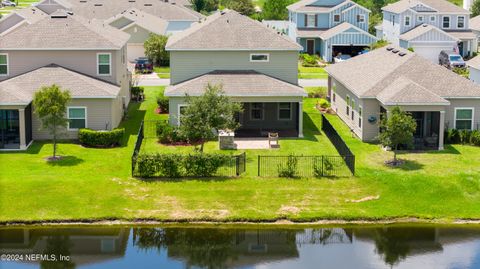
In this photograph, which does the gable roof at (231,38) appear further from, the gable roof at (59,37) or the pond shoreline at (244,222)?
the pond shoreline at (244,222)

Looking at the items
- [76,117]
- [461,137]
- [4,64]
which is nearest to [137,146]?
[76,117]

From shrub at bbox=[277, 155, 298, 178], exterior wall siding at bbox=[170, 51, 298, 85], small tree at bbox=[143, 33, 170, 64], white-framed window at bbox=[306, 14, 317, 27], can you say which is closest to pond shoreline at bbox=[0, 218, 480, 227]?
shrub at bbox=[277, 155, 298, 178]

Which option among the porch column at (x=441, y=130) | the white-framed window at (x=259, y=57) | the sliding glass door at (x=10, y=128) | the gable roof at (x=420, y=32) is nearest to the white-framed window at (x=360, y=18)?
the gable roof at (x=420, y=32)

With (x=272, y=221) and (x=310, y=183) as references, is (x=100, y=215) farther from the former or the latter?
(x=310, y=183)

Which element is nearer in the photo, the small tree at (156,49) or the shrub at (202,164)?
the shrub at (202,164)

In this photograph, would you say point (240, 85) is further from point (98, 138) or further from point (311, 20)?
point (311, 20)

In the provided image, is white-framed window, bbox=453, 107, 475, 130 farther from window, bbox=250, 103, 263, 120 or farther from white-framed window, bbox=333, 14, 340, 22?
white-framed window, bbox=333, 14, 340, 22
